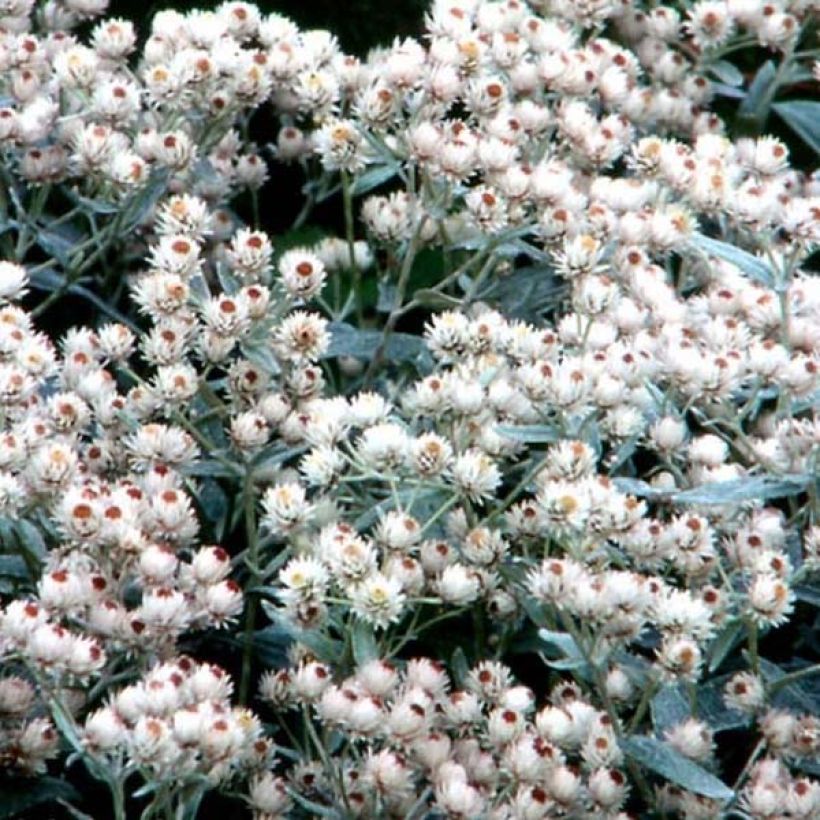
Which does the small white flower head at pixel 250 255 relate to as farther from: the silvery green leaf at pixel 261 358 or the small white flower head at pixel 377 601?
the small white flower head at pixel 377 601

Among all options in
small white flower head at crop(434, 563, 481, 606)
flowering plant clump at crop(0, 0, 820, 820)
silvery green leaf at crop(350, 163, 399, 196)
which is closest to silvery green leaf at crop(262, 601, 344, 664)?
flowering plant clump at crop(0, 0, 820, 820)

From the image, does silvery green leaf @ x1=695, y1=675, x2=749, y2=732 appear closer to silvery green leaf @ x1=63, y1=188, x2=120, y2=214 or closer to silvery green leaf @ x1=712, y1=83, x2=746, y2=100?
silvery green leaf @ x1=63, y1=188, x2=120, y2=214

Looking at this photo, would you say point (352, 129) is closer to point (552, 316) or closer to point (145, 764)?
point (552, 316)

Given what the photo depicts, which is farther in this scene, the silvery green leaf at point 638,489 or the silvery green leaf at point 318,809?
the silvery green leaf at point 638,489

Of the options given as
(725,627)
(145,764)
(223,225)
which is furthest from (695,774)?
(223,225)

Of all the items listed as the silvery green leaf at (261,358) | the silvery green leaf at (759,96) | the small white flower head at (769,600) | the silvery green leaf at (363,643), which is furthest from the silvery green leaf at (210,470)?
the silvery green leaf at (759,96)

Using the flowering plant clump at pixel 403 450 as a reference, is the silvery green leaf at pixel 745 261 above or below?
above

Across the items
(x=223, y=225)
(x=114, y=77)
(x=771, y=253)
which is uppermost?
(x=771, y=253)
